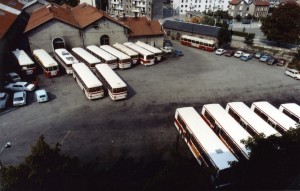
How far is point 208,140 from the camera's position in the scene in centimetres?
2342

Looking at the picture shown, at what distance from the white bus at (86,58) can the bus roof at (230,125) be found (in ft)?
69.0

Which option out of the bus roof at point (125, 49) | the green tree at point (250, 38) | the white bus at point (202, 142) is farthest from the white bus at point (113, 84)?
the green tree at point (250, 38)

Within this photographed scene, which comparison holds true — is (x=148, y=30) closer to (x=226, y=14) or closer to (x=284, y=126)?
(x=284, y=126)

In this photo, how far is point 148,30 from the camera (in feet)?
190

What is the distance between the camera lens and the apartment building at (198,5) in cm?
10894

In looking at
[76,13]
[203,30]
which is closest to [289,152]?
[203,30]

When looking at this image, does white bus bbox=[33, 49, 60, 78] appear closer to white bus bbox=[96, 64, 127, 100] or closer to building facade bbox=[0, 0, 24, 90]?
building facade bbox=[0, 0, 24, 90]

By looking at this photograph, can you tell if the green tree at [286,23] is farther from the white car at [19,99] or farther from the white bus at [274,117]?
the white car at [19,99]

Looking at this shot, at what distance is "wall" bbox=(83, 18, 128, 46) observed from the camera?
51.6 meters

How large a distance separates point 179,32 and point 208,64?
66.7ft

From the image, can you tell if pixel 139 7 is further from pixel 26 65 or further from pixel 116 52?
pixel 26 65

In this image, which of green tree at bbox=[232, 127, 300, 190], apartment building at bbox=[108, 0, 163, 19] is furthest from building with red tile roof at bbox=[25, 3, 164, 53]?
green tree at bbox=[232, 127, 300, 190]

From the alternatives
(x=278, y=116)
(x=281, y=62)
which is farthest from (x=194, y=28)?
(x=278, y=116)

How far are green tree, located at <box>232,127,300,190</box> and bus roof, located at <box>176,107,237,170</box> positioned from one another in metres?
4.22
